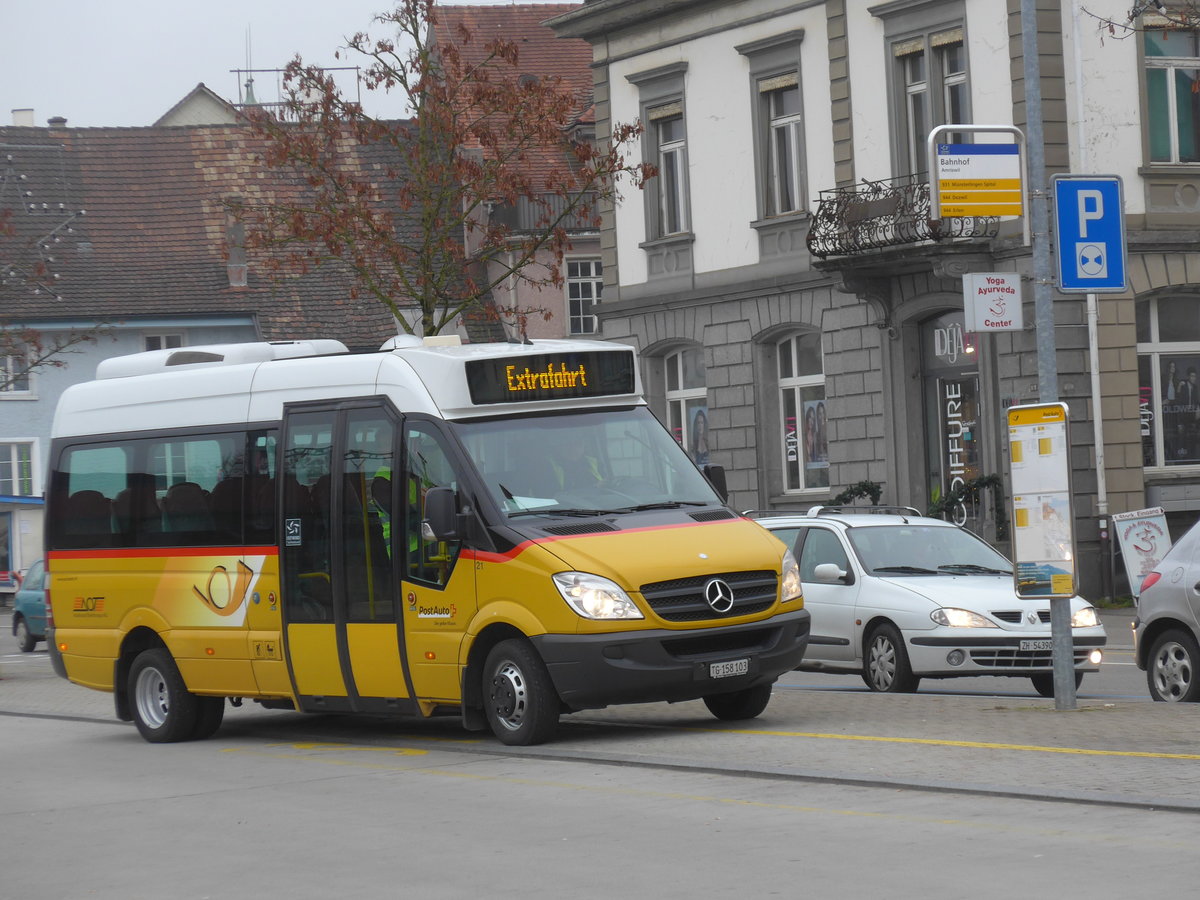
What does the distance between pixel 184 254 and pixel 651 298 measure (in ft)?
84.2

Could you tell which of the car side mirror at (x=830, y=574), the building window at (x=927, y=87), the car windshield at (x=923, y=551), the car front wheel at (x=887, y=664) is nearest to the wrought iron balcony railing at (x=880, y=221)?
the building window at (x=927, y=87)

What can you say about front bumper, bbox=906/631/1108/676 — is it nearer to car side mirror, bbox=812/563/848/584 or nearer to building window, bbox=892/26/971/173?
car side mirror, bbox=812/563/848/584

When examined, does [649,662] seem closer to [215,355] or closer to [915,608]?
[915,608]

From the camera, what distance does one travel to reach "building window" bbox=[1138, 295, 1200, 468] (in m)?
29.5

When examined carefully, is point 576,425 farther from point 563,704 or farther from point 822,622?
point 822,622

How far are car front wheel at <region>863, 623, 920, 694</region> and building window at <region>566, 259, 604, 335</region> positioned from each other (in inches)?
1398

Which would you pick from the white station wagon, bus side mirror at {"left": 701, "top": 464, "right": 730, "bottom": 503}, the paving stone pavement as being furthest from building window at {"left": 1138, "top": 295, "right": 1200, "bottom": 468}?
bus side mirror at {"left": 701, "top": 464, "right": 730, "bottom": 503}

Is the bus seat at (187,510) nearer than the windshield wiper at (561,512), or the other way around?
the windshield wiper at (561,512)

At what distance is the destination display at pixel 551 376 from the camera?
13711 millimetres

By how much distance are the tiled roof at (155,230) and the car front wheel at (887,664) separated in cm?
3962

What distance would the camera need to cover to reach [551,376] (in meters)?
14.0

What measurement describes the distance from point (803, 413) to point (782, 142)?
14.6 ft

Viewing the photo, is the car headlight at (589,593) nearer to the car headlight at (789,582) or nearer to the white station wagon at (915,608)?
the car headlight at (789,582)

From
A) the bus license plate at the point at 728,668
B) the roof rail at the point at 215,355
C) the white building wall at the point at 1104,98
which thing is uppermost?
the white building wall at the point at 1104,98
